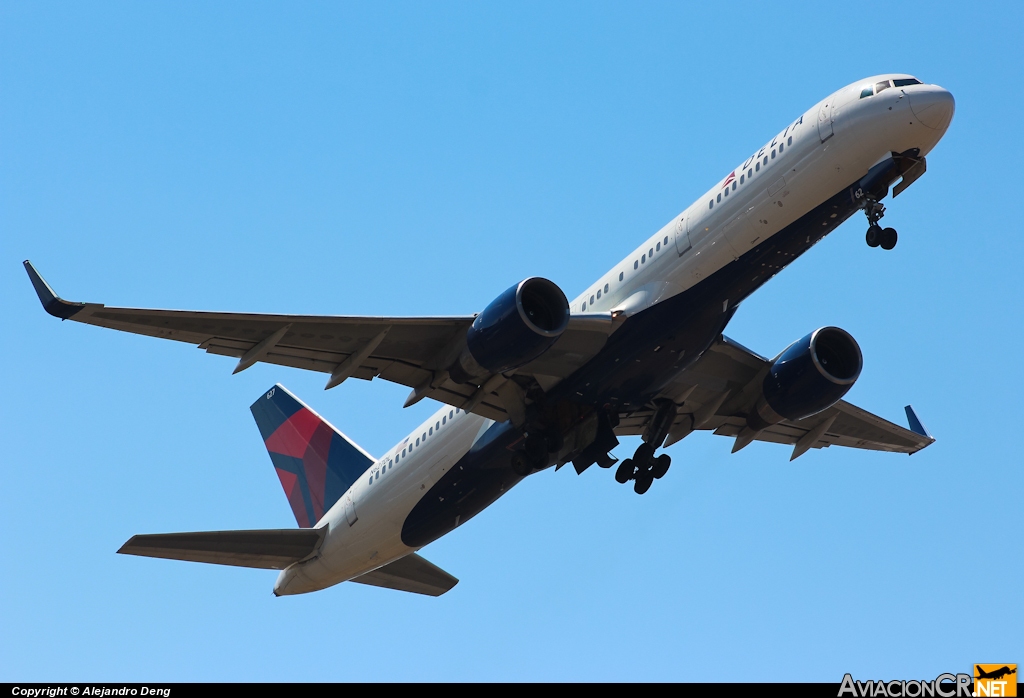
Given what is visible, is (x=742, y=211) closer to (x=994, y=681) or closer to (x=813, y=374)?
(x=813, y=374)

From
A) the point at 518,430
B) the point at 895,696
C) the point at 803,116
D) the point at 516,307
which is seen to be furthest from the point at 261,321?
the point at 895,696

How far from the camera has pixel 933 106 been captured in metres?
22.0

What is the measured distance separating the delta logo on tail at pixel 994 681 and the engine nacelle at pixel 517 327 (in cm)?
967

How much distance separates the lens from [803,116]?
23.6 m

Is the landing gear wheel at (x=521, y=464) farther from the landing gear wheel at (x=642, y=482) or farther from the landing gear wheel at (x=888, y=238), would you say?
the landing gear wheel at (x=888, y=238)

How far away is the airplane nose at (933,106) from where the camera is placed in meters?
22.0

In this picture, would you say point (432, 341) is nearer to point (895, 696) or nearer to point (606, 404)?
point (606, 404)

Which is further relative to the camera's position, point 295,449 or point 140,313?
point 295,449

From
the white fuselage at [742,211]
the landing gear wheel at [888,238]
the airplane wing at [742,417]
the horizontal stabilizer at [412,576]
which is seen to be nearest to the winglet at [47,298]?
the white fuselage at [742,211]

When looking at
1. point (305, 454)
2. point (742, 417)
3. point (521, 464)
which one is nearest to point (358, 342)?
point (521, 464)

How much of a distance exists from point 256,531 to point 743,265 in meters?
13.7

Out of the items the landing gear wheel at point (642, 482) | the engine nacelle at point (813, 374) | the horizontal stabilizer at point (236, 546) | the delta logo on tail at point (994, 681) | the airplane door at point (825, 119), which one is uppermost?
the airplane door at point (825, 119)

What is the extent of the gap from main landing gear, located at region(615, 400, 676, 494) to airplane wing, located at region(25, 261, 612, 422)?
3.84m

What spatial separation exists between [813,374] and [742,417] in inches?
131
